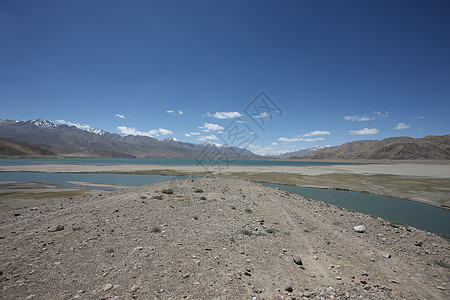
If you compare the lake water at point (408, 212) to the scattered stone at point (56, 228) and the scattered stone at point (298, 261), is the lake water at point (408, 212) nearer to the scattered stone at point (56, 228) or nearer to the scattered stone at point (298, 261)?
the scattered stone at point (298, 261)

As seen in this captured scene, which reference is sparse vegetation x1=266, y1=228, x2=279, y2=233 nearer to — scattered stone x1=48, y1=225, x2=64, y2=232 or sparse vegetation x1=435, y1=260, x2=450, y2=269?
sparse vegetation x1=435, y1=260, x2=450, y2=269

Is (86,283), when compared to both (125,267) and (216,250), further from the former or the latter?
(216,250)

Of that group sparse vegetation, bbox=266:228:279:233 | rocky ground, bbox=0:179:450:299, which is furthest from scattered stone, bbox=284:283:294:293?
sparse vegetation, bbox=266:228:279:233

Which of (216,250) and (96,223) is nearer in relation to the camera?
(216,250)

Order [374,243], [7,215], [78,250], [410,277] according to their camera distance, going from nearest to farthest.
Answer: [410,277], [78,250], [374,243], [7,215]

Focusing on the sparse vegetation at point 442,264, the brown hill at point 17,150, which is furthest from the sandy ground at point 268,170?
the brown hill at point 17,150

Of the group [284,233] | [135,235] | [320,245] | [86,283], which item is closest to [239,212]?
[284,233]

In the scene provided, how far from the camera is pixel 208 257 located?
689 cm

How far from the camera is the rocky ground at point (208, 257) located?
208 inches

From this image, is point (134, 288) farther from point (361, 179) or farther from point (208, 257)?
point (361, 179)

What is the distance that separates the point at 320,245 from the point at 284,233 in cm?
161

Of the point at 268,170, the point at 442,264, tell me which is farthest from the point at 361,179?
the point at 442,264

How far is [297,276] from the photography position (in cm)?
613

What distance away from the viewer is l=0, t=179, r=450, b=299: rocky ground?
5281 millimetres
